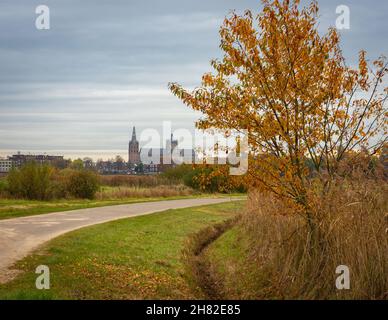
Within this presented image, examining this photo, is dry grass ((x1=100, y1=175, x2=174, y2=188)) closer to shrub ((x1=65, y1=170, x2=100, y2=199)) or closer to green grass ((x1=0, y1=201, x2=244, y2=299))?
shrub ((x1=65, y1=170, x2=100, y2=199))

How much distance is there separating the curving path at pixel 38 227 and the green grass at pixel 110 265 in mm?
345

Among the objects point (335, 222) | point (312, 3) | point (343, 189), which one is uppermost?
point (312, 3)

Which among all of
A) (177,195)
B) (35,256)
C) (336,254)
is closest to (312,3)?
(336,254)

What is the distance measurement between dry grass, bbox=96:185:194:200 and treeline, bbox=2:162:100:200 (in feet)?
2.98

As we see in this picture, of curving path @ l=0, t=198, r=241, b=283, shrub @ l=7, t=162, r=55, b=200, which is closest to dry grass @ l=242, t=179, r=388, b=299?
curving path @ l=0, t=198, r=241, b=283

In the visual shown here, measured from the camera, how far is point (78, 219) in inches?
680

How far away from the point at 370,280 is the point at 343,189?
1889mm

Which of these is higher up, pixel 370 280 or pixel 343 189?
pixel 343 189

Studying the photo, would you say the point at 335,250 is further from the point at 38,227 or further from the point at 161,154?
the point at 161,154

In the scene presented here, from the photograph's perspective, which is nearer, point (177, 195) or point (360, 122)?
point (360, 122)

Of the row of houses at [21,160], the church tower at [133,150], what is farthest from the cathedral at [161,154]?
the row of houses at [21,160]

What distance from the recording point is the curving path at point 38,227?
1056 centimetres

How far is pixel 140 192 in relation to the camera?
30938 millimetres
